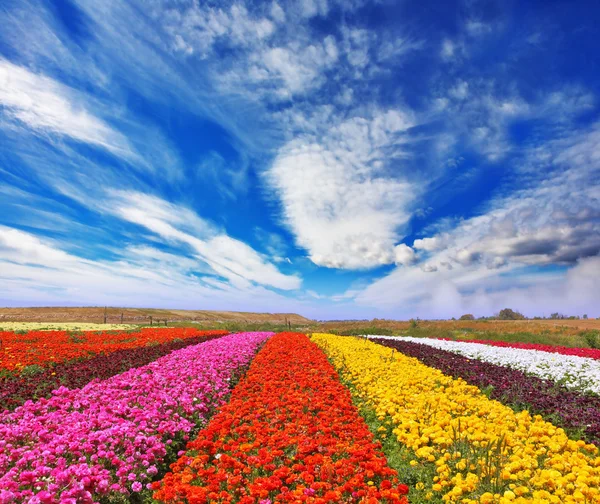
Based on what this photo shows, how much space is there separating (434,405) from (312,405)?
2355 millimetres

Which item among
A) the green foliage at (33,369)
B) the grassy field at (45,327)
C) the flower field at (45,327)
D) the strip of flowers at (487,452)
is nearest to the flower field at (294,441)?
the strip of flowers at (487,452)

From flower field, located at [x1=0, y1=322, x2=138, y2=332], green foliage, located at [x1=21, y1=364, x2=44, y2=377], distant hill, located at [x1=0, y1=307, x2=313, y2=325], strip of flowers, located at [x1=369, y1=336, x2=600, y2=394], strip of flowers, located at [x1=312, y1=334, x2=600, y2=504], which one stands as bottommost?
green foliage, located at [x1=21, y1=364, x2=44, y2=377]

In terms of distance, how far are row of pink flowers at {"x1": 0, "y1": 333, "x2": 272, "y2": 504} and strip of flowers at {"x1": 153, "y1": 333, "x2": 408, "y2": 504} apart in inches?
21.7

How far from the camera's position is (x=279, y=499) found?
3871 mm

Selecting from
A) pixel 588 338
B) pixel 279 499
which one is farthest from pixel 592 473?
pixel 588 338

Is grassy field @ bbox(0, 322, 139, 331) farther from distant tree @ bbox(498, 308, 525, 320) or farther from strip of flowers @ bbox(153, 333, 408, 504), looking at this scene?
distant tree @ bbox(498, 308, 525, 320)

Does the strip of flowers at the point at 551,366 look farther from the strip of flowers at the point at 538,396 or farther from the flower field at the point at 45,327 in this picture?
the flower field at the point at 45,327

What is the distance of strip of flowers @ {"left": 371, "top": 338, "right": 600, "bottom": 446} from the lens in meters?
6.94

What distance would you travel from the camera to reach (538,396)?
8.60 metres

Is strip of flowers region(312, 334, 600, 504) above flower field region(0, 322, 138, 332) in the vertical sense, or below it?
below

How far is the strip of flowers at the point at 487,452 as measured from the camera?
3.93 meters

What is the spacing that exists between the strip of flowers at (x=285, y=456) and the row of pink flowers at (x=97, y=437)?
55 centimetres

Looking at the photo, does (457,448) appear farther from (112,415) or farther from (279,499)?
(112,415)

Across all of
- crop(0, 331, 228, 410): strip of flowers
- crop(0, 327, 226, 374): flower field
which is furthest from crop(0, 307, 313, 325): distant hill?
crop(0, 331, 228, 410): strip of flowers
